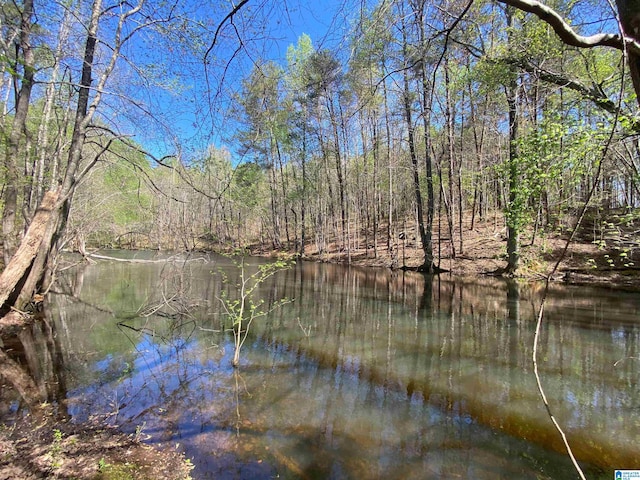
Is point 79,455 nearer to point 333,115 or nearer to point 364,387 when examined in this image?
point 364,387

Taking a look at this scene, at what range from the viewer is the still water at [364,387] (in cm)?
378

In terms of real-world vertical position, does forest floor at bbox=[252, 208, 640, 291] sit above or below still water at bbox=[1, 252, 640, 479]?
above

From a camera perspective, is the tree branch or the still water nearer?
the tree branch

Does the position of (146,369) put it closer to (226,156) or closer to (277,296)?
(226,156)

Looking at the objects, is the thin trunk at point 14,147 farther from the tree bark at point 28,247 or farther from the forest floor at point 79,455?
the forest floor at point 79,455

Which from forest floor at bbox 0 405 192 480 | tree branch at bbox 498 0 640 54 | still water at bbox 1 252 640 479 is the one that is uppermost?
tree branch at bbox 498 0 640 54

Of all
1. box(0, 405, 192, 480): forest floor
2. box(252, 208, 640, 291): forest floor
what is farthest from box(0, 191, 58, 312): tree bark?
box(252, 208, 640, 291): forest floor

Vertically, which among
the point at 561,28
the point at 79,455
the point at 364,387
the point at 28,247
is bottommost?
the point at 364,387

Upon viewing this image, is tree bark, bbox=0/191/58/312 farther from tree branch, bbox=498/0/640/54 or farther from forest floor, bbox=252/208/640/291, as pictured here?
forest floor, bbox=252/208/640/291

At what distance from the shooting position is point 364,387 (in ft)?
18.1

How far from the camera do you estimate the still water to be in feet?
12.4

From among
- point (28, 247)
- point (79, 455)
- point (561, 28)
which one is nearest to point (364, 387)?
point (79, 455)

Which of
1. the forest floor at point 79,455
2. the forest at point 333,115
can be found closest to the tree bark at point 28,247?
the forest at point 333,115

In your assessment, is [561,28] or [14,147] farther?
[14,147]
